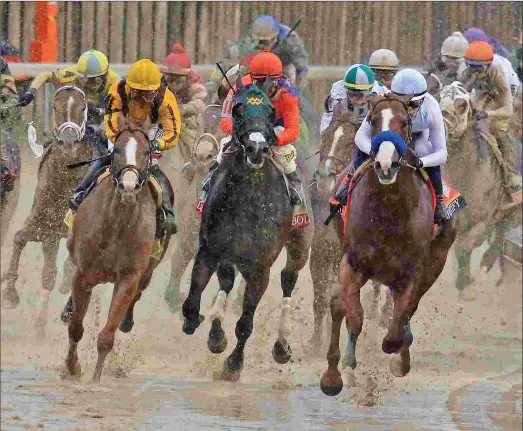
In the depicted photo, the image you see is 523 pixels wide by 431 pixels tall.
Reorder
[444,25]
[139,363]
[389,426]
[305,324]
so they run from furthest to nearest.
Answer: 1. [444,25]
2. [305,324]
3. [139,363]
4. [389,426]

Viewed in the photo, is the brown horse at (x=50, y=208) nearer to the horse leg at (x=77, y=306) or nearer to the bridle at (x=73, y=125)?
the bridle at (x=73, y=125)

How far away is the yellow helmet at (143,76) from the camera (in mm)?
14609

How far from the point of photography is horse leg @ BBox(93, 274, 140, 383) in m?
14.2

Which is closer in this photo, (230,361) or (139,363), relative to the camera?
(230,361)

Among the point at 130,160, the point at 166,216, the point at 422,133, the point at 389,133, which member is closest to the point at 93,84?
the point at 166,216

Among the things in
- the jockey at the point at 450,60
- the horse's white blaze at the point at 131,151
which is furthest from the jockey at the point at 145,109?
the jockey at the point at 450,60

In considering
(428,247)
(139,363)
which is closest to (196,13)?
(139,363)

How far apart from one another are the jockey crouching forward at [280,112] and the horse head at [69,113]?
1.54m

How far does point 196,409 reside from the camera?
1401 cm

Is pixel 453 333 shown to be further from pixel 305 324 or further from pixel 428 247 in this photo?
pixel 428 247

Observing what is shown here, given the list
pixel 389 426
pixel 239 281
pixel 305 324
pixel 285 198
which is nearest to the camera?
pixel 389 426

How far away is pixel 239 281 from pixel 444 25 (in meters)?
8.41

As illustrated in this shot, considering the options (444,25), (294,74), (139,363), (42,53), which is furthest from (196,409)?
(444,25)

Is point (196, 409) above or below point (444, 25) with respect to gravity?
below
